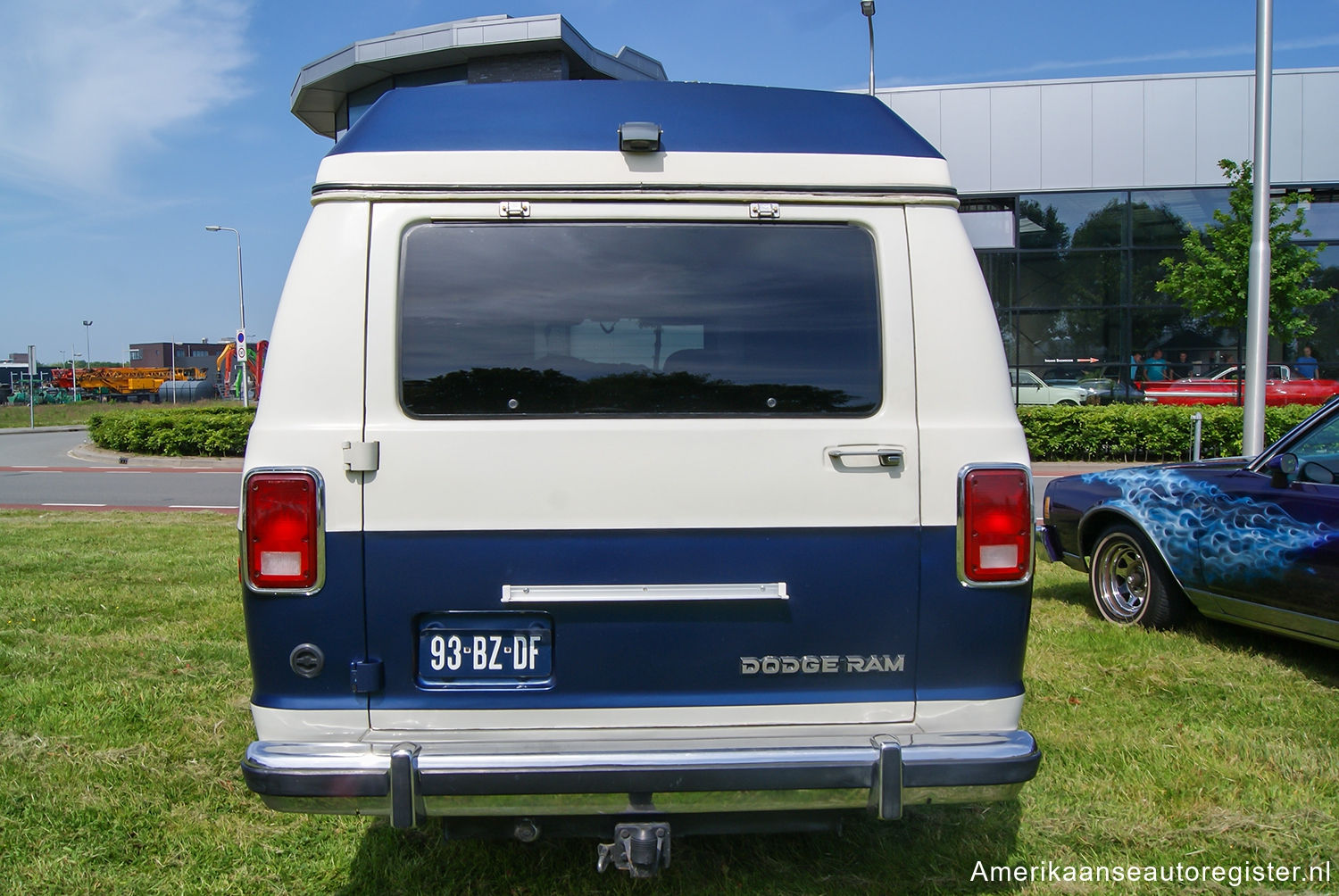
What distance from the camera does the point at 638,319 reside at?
2.90 m

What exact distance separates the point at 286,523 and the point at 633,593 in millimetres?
923

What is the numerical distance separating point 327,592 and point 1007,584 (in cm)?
182

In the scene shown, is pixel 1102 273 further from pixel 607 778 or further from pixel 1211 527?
pixel 607 778

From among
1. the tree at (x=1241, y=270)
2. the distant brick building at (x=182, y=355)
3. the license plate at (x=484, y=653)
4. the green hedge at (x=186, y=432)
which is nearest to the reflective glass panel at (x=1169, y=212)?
the tree at (x=1241, y=270)

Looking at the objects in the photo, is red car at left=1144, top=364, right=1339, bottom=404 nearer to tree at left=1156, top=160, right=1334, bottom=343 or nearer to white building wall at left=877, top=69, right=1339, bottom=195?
tree at left=1156, top=160, right=1334, bottom=343

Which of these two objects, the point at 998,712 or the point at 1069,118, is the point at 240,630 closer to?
the point at 998,712

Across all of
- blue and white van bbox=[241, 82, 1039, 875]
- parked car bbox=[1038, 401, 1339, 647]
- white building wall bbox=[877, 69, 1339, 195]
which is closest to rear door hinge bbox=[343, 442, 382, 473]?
blue and white van bbox=[241, 82, 1039, 875]

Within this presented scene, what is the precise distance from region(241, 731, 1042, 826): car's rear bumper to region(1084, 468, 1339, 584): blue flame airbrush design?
3321 mm

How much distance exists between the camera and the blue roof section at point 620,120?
293 centimetres

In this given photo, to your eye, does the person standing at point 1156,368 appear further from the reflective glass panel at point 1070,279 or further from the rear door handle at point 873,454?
the rear door handle at point 873,454

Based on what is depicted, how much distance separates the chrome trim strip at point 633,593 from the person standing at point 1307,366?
26.8 m

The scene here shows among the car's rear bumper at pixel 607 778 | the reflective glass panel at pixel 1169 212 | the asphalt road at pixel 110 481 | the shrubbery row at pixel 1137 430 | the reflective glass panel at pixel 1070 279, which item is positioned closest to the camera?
the car's rear bumper at pixel 607 778

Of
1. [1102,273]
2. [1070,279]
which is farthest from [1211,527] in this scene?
[1102,273]

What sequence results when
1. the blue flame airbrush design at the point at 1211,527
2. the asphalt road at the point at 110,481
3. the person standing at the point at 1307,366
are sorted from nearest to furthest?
the blue flame airbrush design at the point at 1211,527 < the asphalt road at the point at 110,481 < the person standing at the point at 1307,366
